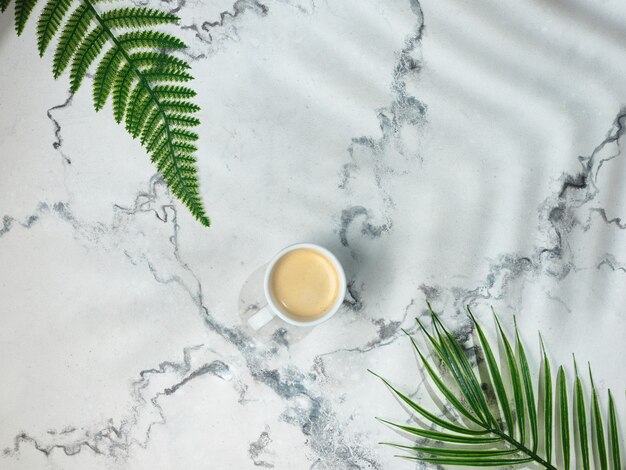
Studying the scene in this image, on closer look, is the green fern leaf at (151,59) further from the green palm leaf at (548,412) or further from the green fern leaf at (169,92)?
the green palm leaf at (548,412)

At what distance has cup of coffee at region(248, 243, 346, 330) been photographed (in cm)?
107

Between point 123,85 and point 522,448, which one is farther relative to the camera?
point 522,448

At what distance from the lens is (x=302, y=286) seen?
109cm

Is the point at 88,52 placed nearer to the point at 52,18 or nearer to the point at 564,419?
the point at 52,18

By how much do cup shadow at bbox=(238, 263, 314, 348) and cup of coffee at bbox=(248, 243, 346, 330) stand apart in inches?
0.7

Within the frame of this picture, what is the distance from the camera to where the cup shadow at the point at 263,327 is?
43.7 inches

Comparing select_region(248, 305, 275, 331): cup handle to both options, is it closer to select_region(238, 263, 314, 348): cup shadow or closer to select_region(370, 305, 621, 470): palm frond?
select_region(238, 263, 314, 348): cup shadow

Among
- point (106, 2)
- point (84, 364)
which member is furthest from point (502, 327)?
point (106, 2)

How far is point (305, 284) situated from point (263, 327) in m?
0.11

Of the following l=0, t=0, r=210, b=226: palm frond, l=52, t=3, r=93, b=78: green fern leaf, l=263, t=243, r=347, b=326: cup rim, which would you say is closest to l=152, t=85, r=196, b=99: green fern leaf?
l=0, t=0, r=210, b=226: palm frond

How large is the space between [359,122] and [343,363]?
43cm

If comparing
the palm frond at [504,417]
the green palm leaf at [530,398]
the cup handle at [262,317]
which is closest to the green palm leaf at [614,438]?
the palm frond at [504,417]

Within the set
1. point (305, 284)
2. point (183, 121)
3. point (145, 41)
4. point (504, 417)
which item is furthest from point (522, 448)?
point (145, 41)

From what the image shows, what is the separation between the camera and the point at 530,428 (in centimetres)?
109
